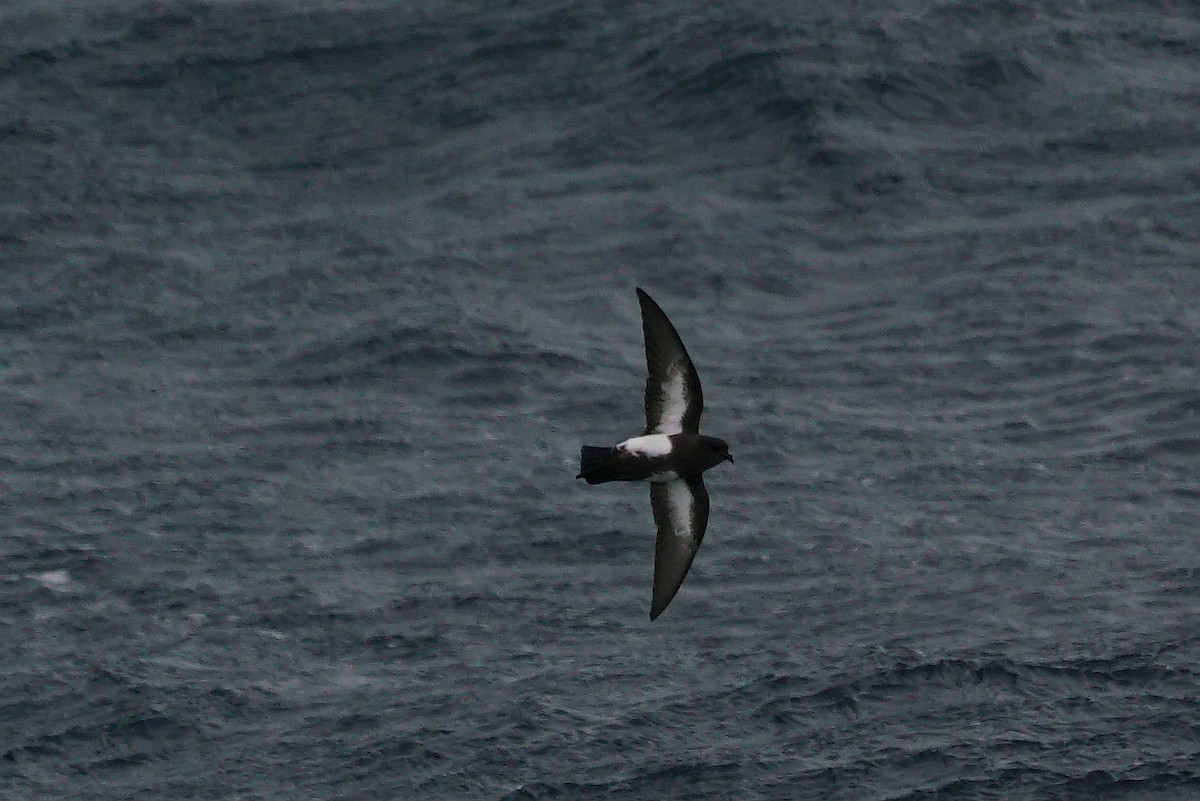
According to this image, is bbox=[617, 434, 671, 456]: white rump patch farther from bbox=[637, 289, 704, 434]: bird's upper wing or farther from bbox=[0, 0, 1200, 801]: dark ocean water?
bbox=[0, 0, 1200, 801]: dark ocean water

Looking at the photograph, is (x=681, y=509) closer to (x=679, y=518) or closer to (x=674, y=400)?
(x=679, y=518)

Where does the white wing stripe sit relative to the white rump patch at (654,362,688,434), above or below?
below

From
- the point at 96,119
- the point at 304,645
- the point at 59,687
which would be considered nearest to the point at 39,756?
the point at 59,687

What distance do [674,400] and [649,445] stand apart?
2.86 ft

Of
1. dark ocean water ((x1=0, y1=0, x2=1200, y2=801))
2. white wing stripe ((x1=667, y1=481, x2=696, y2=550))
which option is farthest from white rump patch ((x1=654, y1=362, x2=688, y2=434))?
dark ocean water ((x1=0, y1=0, x2=1200, y2=801))

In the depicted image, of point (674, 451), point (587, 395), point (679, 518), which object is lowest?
point (587, 395)

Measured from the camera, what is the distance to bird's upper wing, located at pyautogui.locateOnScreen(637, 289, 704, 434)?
2444 centimetres

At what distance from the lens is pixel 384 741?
30953 millimetres

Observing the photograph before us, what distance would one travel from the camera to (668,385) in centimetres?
2459

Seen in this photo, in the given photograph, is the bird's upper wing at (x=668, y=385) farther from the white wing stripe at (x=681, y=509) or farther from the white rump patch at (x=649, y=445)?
the white wing stripe at (x=681, y=509)

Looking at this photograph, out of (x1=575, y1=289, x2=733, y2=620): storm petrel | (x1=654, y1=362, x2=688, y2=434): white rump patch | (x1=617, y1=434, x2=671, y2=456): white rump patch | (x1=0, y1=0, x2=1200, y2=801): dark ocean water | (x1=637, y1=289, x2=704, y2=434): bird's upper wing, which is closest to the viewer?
(x1=617, y1=434, x2=671, y2=456): white rump patch

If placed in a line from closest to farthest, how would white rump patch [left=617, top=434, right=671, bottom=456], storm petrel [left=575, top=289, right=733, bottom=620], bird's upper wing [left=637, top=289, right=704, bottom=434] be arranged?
white rump patch [left=617, top=434, right=671, bottom=456] < storm petrel [left=575, top=289, right=733, bottom=620] < bird's upper wing [left=637, top=289, right=704, bottom=434]

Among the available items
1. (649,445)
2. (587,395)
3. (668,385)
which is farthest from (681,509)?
(587,395)

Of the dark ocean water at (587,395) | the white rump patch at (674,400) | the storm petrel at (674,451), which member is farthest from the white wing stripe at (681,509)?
the dark ocean water at (587,395)
